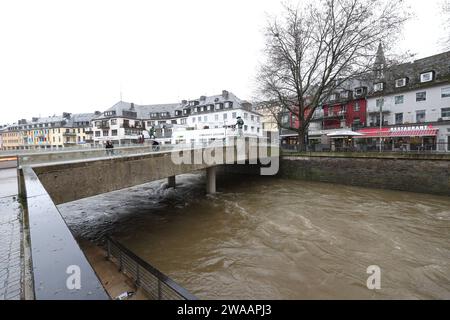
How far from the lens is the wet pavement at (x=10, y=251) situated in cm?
206

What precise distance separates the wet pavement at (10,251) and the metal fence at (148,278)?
265cm

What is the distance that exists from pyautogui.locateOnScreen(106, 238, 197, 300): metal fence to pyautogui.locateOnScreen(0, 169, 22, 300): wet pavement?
8.68ft

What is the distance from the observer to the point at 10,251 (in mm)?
2967

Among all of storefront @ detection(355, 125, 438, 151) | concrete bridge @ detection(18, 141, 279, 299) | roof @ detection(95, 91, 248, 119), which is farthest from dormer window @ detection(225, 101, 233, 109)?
concrete bridge @ detection(18, 141, 279, 299)

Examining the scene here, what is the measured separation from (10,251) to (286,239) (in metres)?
8.81

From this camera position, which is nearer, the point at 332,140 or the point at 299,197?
the point at 299,197

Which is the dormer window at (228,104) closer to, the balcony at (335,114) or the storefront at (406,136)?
the balcony at (335,114)

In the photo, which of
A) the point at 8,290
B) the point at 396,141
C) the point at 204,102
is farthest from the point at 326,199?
the point at 204,102

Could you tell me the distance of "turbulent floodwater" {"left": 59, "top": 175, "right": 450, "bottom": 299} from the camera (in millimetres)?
6480

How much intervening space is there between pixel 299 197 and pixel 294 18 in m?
17.7

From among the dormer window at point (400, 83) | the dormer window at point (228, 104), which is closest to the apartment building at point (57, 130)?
the dormer window at point (228, 104)

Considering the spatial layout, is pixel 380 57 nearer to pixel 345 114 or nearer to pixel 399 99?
pixel 399 99

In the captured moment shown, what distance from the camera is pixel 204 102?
50.2 metres

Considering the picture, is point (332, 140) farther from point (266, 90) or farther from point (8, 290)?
point (8, 290)
